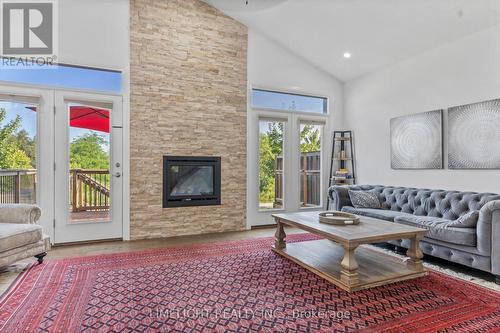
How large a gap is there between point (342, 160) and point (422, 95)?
1909mm

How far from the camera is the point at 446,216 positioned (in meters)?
3.68

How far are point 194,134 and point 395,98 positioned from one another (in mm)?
3334

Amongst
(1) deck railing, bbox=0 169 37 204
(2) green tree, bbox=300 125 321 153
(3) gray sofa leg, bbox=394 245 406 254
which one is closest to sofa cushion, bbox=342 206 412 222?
(3) gray sofa leg, bbox=394 245 406 254

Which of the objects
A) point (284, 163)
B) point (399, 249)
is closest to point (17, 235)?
point (284, 163)

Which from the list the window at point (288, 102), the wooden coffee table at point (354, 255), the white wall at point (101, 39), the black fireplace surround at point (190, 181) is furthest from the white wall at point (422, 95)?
the white wall at point (101, 39)

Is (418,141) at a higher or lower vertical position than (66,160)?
higher

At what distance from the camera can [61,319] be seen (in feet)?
6.82

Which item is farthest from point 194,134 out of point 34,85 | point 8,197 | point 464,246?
point 464,246

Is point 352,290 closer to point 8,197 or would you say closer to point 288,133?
point 288,133

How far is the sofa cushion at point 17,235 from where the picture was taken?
2.80 metres

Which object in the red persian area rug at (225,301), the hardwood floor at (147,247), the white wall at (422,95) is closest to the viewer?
the red persian area rug at (225,301)

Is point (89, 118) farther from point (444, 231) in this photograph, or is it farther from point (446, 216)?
point (446, 216)

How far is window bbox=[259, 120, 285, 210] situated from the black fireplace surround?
871 millimetres

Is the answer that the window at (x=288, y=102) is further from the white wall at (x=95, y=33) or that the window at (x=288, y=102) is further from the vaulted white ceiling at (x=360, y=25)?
the white wall at (x=95, y=33)
